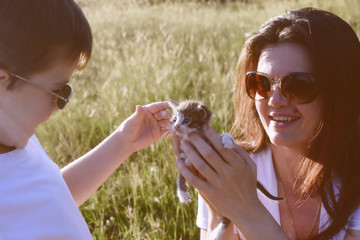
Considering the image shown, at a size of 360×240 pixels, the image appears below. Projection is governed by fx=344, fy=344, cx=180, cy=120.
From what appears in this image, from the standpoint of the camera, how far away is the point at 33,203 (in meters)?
1.85

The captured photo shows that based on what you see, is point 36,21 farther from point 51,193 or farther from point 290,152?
point 290,152

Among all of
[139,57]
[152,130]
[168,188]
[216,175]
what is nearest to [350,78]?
[216,175]

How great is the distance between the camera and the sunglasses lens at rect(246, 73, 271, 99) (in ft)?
8.41

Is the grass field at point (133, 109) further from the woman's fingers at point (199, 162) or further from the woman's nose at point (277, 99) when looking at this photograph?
the woman's nose at point (277, 99)

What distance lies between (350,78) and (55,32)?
2.03 metres

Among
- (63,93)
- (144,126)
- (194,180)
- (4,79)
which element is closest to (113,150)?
(144,126)

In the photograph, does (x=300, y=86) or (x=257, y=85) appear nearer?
(x=300, y=86)

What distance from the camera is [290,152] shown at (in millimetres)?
2926

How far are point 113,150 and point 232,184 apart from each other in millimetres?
1056

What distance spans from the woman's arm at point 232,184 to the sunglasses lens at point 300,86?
549 millimetres

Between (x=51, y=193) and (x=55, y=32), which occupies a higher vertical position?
(x=55, y=32)

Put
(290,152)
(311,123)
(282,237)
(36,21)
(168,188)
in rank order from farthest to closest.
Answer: (168,188), (290,152), (311,123), (282,237), (36,21)

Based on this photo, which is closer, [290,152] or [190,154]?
[190,154]

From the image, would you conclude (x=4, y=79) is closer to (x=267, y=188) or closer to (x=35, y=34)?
(x=35, y=34)
